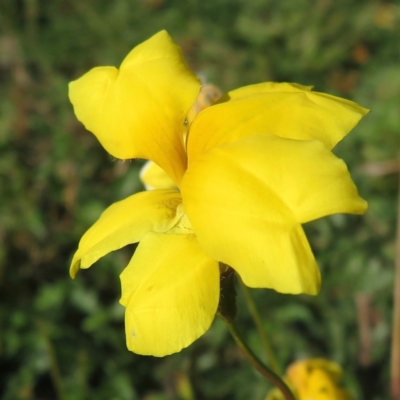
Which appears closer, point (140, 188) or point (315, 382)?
point (315, 382)

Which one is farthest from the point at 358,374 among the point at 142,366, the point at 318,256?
the point at 142,366

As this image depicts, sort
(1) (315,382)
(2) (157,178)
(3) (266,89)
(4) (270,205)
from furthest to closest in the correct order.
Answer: (1) (315,382)
(2) (157,178)
(3) (266,89)
(4) (270,205)

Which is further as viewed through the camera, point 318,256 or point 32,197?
point 32,197

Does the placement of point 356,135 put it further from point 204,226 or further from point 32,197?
point 204,226

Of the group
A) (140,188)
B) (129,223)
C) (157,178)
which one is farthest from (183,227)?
(140,188)

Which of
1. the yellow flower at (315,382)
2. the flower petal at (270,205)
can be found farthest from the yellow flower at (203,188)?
the yellow flower at (315,382)

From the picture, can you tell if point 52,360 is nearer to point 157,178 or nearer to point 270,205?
point 157,178
